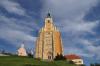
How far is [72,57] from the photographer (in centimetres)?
12750

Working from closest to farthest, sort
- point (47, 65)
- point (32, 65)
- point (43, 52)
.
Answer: point (32, 65) < point (47, 65) < point (43, 52)

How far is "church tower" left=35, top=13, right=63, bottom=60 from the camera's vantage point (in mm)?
134288

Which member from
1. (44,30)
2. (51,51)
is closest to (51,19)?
(44,30)

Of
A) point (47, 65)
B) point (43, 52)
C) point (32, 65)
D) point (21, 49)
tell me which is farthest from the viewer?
point (43, 52)

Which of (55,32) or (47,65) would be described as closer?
(47,65)

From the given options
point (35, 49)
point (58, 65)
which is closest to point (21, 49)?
point (35, 49)

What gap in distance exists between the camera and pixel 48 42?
449 ft

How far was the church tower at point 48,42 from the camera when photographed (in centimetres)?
13429

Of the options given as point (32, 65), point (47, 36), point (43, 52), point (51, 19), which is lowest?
point (32, 65)

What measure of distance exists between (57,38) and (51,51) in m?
9.27

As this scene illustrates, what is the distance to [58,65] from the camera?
213 feet

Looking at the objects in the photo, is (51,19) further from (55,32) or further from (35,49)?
(35,49)

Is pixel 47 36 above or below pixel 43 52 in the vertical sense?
above

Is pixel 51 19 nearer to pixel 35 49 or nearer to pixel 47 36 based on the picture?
pixel 47 36
